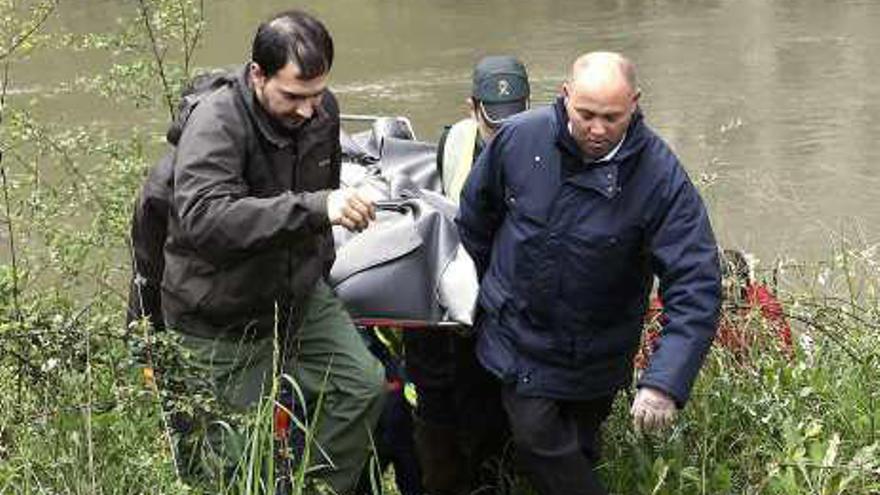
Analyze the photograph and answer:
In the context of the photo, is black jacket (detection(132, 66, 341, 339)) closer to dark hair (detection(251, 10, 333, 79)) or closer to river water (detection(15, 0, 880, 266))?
dark hair (detection(251, 10, 333, 79))

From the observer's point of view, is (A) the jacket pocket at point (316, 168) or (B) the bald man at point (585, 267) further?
(A) the jacket pocket at point (316, 168)

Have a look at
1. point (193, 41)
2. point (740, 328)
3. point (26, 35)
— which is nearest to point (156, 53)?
point (193, 41)

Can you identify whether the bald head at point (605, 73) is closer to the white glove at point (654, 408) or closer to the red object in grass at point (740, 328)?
the white glove at point (654, 408)

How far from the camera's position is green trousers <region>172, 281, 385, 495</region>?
3393 mm

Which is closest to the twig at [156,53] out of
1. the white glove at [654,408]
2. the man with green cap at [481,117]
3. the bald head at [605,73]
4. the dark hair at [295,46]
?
the man with green cap at [481,117]

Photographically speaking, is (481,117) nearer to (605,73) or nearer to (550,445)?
(605,73)

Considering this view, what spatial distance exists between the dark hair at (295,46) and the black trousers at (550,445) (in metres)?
0.95

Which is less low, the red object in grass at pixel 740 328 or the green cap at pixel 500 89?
the green cap at pixel 500 89

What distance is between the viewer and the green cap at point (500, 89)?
425 centimetres

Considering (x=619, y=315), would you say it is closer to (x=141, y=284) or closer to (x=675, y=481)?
(x=675, y=481)

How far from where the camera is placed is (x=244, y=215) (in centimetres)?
290

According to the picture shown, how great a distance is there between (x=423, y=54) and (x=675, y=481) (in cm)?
1149

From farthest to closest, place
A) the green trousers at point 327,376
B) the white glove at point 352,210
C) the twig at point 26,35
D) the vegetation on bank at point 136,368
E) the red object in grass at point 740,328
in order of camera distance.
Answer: the twig at point 26,35, the red object in grass at point 740,328, the green trousers at point 327,376, the vegetation on bank at point 136,368, the white glove at point 352,210

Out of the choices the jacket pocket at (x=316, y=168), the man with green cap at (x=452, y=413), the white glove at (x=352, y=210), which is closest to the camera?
the white glove at (x=352, y=210)
